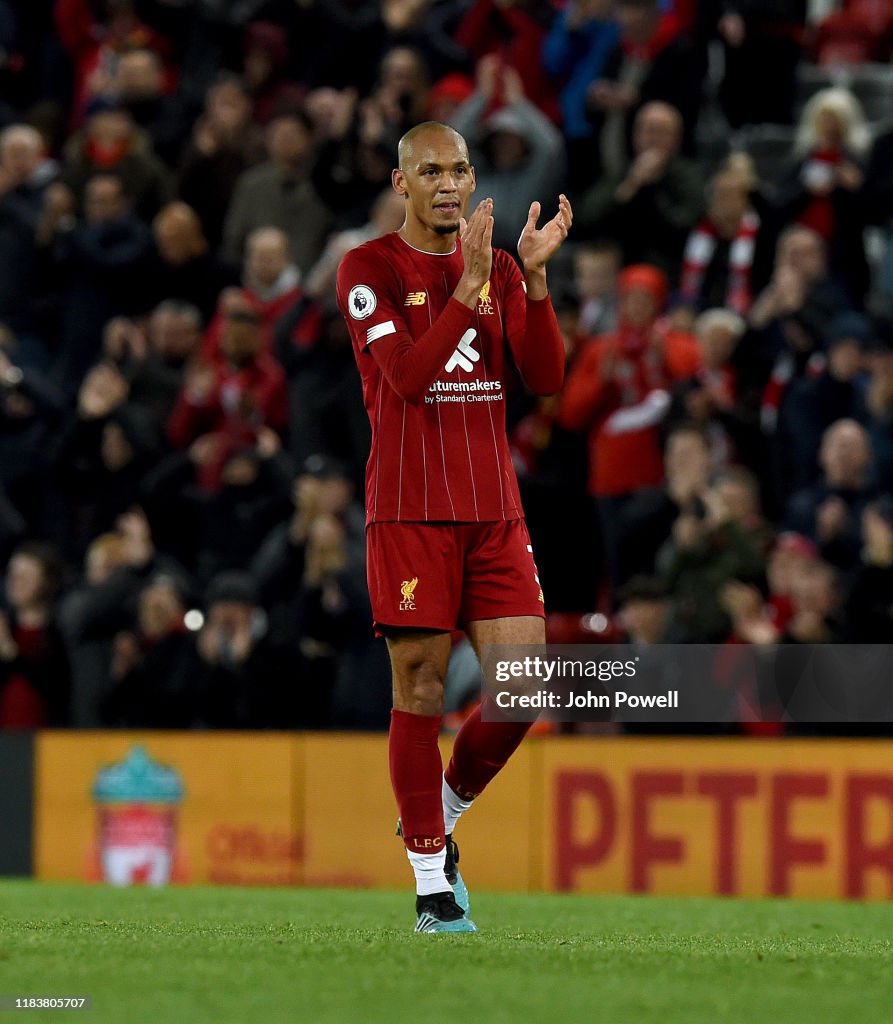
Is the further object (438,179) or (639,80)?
(639,80)

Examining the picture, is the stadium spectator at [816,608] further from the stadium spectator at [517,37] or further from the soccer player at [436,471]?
the stadium spectator at [517,37]

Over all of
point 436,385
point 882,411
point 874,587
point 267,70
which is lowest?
point 874,587

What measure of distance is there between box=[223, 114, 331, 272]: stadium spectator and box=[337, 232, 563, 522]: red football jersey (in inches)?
318

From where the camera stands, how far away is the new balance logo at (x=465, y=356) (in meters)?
6.67

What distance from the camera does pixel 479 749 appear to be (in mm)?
6883

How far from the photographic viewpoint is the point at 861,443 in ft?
37.7

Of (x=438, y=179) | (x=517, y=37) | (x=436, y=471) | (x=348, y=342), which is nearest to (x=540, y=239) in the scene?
(x=438, y=179)

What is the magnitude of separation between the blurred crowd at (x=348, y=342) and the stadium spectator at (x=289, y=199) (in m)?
0.02

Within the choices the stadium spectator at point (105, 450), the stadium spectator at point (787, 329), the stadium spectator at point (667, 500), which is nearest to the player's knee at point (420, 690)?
the stadium spectator at point (667, 500)

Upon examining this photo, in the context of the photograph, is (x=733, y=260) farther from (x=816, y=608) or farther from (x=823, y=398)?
(x=816, y=608)

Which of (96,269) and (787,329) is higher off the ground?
(96,269)

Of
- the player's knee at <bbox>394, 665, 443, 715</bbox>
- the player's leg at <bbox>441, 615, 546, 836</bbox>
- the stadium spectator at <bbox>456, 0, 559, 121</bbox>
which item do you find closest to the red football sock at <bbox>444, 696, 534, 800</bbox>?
the player's leg at <bbox>441, 615, 546, 836</bbox>

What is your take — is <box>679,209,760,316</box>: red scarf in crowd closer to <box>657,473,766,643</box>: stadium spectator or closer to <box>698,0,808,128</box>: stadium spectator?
<box>698,0,808,128</box>: stadium spectator

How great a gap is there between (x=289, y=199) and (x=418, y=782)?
8895mm
